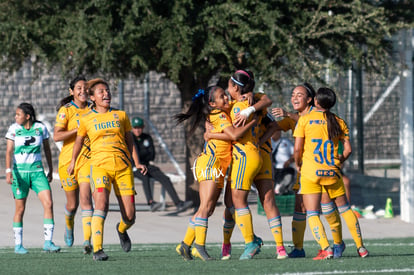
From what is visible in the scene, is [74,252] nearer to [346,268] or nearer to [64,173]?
[64,173]

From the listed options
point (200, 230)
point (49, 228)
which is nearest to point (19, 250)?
point (49, 228)

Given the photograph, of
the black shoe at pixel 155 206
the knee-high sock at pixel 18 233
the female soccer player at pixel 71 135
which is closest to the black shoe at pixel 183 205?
the black shoe at pixel 155 206

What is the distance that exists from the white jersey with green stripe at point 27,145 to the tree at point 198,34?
353cm

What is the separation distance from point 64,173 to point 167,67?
5.49 metres

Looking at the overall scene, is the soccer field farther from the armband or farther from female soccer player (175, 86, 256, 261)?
the armband

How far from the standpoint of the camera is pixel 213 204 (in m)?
Result: 9.30

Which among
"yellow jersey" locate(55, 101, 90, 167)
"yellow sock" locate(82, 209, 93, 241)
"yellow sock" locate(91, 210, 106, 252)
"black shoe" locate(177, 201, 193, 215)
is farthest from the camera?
"black shoe" locate(177, 201, 193, 215)

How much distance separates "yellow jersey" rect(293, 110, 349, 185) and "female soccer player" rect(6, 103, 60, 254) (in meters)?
3.47

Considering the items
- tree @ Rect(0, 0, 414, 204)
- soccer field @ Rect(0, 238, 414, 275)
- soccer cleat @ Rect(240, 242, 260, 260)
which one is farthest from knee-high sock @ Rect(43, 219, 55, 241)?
tree @ Rect(0, 0, 414, 204)

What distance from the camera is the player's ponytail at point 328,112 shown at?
30.4ft

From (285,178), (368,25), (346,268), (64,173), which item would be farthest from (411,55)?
(346,268)

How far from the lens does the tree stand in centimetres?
1491

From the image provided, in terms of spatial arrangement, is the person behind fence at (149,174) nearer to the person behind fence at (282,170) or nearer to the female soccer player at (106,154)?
the person behind fence at (282,170)

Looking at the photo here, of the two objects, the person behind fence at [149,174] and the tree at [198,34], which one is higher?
the tree at [198,34]
